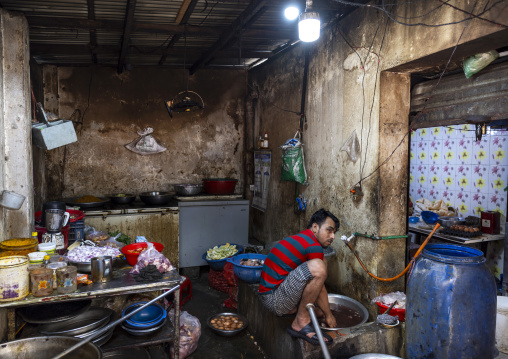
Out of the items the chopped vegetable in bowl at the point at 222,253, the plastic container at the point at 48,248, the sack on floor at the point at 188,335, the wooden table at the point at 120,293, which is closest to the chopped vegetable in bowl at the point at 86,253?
the plastic container at the point at 48,248

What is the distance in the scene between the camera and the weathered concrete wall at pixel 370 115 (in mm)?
3324

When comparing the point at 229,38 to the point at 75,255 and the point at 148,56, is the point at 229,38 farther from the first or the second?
the point at 75,255

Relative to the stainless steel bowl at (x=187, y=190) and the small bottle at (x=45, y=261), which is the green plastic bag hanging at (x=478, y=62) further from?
the stainless steel bowl at (x=187, y=190)

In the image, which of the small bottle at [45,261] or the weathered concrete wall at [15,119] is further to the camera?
the weathered concrete wall at [15,119]

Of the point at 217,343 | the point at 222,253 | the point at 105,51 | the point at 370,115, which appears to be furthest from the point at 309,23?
the point at 105,51

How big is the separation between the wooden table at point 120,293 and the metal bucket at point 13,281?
53mm

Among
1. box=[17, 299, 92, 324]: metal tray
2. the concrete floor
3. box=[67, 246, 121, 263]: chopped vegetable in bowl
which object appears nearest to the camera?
box=[17, 299, 92, 324]: metal tray

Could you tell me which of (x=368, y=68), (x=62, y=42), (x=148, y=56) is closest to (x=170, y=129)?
(x=148, y=56)

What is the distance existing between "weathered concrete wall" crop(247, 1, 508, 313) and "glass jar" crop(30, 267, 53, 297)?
3241mm

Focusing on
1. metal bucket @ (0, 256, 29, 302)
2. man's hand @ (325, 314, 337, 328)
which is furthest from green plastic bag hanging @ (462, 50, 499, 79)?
metal bucket @ (0, 256, 29, 302)

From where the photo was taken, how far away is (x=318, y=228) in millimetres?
3693

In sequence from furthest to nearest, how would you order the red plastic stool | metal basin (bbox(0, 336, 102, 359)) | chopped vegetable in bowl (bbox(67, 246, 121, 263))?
the red plastic stool
chopped vegetable in bowl (bbox(67, 246, 121, 263))
metal basin (bbox(0, 336, 102, 359))

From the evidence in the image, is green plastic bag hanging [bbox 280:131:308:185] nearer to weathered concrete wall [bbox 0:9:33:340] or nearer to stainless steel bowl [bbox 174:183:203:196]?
stainless steel bowl [bbox 174:183:203:196]

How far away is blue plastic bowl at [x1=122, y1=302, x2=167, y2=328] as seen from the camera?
3.49 m
